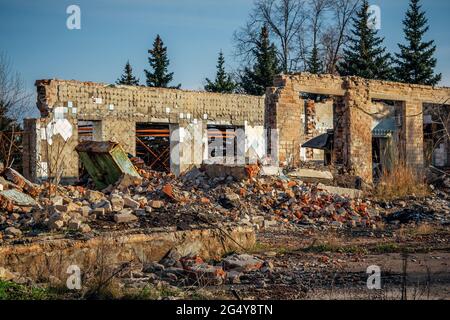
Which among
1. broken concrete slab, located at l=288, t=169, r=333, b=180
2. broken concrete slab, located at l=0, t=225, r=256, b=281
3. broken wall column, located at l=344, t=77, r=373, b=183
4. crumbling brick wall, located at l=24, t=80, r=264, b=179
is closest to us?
broken concrete slab, located at l=0, t=225, r=256, b=281

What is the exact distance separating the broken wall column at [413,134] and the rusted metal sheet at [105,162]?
34.2 ft

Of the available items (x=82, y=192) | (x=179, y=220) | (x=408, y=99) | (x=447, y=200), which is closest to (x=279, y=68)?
(x=408, y=99)

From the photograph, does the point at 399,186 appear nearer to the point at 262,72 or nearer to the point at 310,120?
the point at 310,120

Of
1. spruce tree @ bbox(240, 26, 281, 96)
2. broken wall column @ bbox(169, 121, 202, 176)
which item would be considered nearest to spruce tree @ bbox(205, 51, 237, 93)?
spruce tree @ bbox(240, 26, 281, 96)

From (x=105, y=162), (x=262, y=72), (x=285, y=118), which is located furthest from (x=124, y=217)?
(x=262, y=72)

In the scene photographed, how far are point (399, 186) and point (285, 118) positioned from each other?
372 centimetres

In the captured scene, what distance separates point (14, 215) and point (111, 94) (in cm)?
1049

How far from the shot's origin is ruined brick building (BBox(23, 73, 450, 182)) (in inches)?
656

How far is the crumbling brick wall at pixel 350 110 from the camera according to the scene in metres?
16.4

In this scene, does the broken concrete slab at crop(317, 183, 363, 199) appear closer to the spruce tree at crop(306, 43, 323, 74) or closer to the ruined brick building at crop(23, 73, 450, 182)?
the ruined brick building at crop(23, 73, 450, 182)

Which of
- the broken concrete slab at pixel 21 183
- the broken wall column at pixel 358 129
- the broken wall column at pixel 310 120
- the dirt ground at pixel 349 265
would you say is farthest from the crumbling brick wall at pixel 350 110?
the broken concrete slab at pixel 21 183

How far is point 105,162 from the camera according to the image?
45.3ft

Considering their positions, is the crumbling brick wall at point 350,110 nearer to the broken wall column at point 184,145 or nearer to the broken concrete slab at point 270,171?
the broken concrete slab at point 270,171
